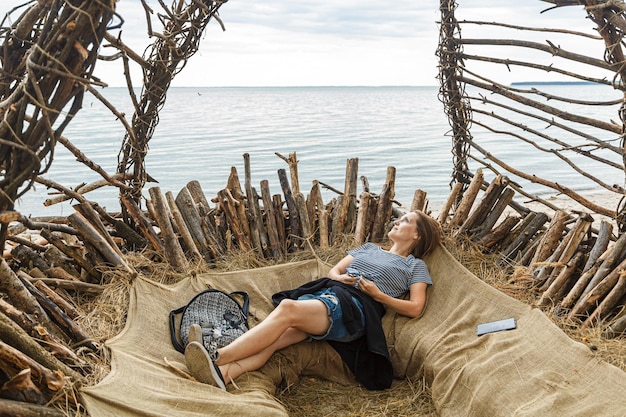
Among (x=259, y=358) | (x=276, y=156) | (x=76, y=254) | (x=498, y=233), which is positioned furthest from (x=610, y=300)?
(x=276, y=156)

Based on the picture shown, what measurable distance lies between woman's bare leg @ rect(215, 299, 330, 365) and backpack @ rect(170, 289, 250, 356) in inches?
4.9

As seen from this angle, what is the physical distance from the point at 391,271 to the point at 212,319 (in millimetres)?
949

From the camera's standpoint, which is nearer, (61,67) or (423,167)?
(61,67)

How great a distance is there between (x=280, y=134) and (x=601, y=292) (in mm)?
15128

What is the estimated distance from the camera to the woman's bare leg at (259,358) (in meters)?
2.93

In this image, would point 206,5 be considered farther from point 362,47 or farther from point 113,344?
point 362,47

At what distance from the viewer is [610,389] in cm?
253

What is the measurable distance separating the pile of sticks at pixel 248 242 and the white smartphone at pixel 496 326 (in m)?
0.44

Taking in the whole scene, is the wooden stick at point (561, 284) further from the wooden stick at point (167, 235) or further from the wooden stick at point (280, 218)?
the wooden stick at point (167, 235)

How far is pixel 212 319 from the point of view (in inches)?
127

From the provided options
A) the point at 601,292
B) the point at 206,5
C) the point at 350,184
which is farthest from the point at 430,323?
the point at 206,5

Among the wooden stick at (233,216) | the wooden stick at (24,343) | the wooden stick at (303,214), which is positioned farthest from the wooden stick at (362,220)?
the wooden stick at (24,343)

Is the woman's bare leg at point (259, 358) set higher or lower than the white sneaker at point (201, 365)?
lower

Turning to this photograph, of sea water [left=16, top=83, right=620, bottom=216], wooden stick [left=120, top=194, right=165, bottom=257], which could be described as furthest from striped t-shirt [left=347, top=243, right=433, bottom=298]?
sea water [left=16, top=83, right=620, bottom=216]
